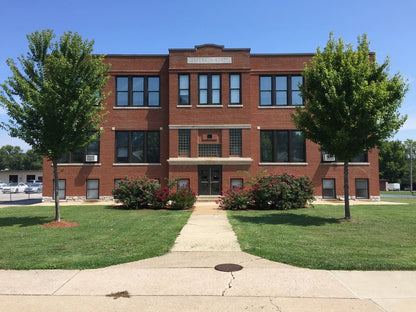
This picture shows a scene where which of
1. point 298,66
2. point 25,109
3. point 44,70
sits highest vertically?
point 298,66

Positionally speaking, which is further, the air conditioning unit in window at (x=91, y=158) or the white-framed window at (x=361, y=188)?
the white-framed window at (x=361, y=188)

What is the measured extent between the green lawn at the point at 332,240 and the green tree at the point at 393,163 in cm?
7333

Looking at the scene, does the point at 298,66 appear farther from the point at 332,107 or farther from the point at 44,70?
the point at 44,70

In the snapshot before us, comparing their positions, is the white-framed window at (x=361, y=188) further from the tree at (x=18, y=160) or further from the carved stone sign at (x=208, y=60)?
the tree at (x=18, y=160)

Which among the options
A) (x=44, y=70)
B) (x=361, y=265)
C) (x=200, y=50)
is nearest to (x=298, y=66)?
(x=200, y=50)

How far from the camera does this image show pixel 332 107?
39.0 ft

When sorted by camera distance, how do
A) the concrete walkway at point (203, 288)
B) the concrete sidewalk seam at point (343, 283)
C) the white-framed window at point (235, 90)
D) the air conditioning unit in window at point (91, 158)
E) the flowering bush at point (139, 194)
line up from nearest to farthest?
the concrete walkway at point (203, 288), the concrete sidewalk seam at point (343, 283), the flowering bush at point (139, 194), the white-framed window at point (235, 90), the air conditioning unit in window at point (91, 158)

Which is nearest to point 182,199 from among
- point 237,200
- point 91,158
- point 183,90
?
point 237,200

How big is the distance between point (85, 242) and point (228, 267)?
4.44m

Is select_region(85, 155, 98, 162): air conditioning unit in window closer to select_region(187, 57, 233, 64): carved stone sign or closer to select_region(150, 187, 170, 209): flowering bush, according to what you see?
select_region(150, 187, 170, 209): flowering bush

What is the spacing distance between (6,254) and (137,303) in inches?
180

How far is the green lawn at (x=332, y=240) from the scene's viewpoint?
6816mm

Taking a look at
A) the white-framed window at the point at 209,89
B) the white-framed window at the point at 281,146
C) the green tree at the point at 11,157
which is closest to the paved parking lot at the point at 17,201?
the white-framed window at the point at 209,89

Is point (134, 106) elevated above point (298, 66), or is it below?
below
